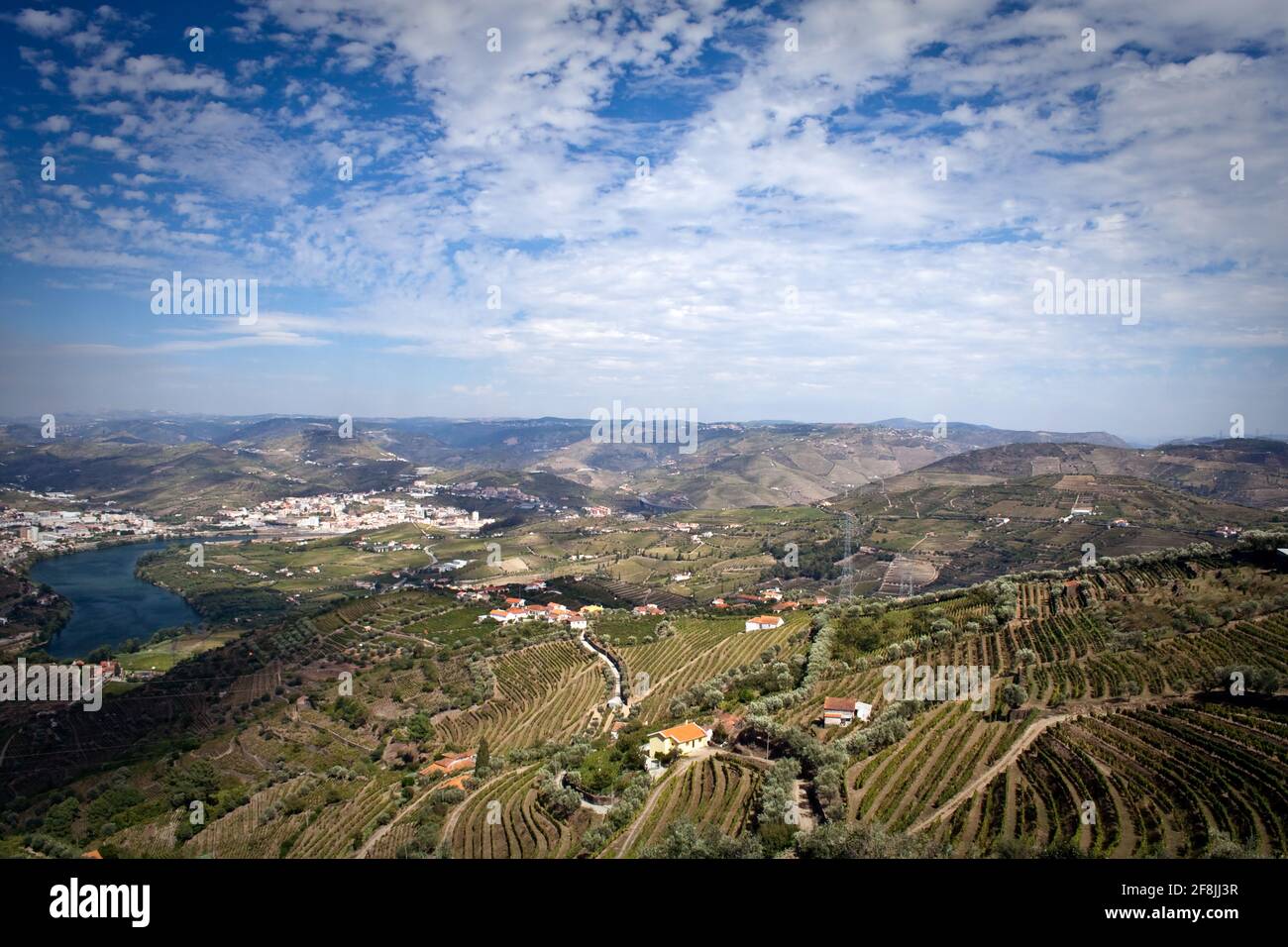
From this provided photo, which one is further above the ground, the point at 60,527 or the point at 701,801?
the point at 60,527

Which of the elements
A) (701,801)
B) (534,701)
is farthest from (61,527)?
(701,801)

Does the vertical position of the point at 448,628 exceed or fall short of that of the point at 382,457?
it falls short

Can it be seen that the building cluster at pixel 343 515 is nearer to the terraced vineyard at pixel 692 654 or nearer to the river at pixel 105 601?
the river at pixel 105 601

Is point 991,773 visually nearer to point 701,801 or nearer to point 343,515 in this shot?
point 701,801
